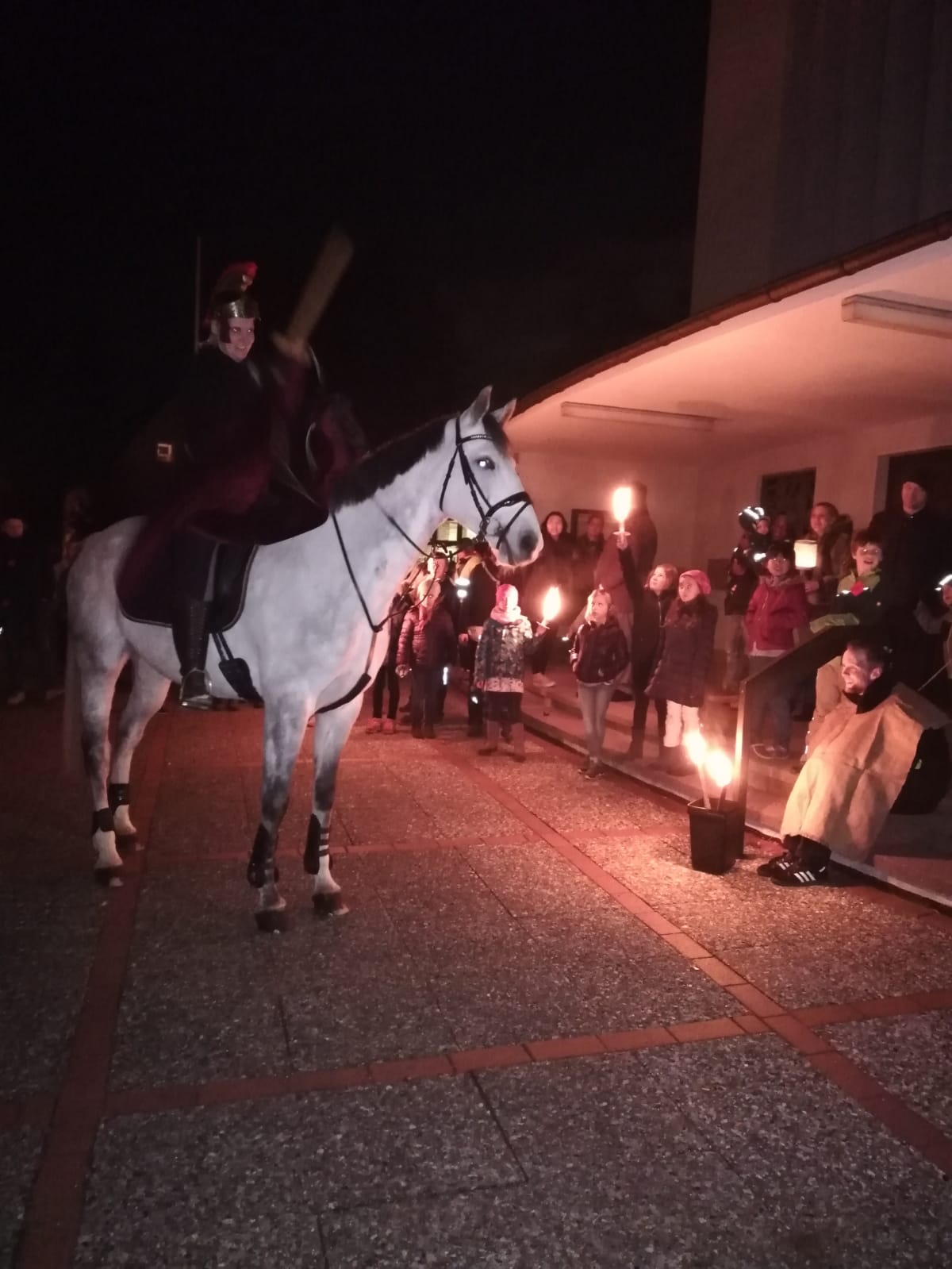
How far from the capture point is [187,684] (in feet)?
14.8

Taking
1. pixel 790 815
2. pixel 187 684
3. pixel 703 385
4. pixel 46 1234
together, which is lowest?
pixel 46 1234

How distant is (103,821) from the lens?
492 centimetres

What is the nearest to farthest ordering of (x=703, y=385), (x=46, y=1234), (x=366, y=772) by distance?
(x=46, y=1234)
(x=366, y=772)
(x=703, y=385)

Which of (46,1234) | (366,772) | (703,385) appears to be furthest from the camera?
(703,385)

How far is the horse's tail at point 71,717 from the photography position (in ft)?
17.7

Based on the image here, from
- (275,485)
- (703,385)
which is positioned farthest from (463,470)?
(703,385)

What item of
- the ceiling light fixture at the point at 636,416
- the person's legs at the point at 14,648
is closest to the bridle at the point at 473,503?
the ceiling light fixture at the point at 636,416

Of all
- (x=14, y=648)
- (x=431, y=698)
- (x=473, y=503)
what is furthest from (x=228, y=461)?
(x=14, y=648)

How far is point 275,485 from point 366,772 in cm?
366

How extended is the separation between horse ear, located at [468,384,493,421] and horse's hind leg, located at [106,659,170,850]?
2.64 meters

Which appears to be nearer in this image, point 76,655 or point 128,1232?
point 128,1232

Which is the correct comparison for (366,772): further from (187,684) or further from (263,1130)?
(263,1130)

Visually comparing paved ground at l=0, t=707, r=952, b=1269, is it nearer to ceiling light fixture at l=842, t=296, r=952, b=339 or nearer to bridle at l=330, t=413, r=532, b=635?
bridle at l=330, t=413, r=532, b=635

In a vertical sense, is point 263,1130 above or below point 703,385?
below
